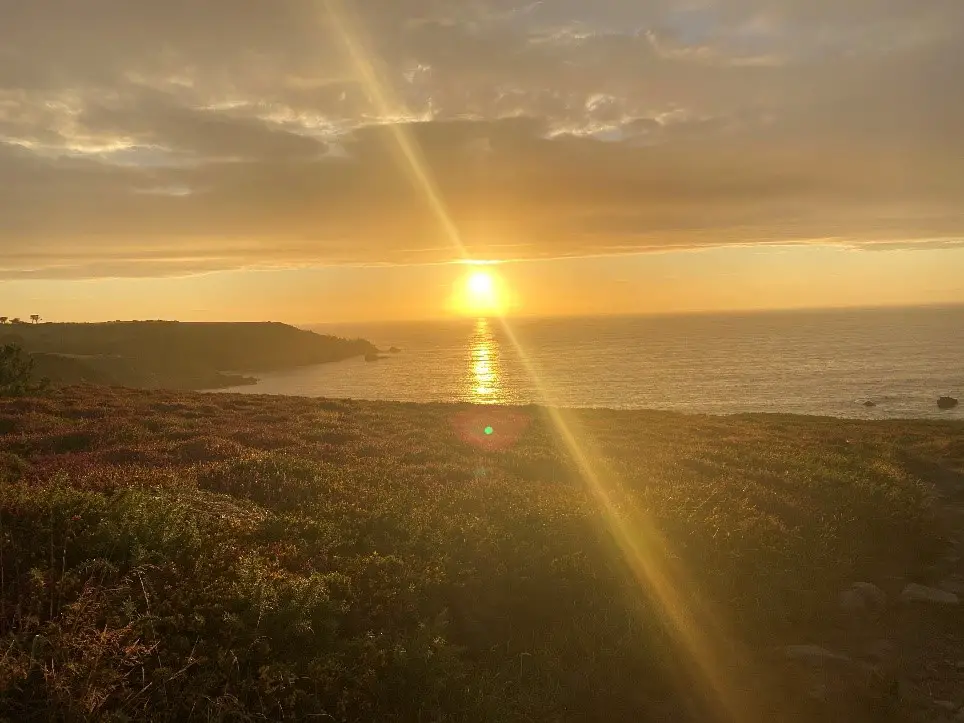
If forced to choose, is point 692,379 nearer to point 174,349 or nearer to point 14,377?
point 14,377

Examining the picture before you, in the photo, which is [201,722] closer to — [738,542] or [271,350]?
[738,542]

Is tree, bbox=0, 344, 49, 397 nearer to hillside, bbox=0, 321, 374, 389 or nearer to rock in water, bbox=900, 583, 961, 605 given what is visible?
rock in water, bbox=900, 583, 961, 605

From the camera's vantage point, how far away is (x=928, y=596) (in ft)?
39.1

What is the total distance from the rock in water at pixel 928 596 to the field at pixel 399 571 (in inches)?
35.1

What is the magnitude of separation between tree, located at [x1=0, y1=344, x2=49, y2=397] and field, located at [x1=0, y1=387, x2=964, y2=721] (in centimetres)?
644

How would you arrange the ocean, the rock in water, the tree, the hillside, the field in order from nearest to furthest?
1. the field
2. the rock in water
3. the tree
4. the ocean
5. the hillside

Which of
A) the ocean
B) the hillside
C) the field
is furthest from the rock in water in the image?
the hillside

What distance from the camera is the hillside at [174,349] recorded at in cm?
8188

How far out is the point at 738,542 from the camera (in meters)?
12.9

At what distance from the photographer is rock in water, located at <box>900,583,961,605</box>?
11.8 meters

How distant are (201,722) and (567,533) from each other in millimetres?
7438

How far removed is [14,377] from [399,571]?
2595cm

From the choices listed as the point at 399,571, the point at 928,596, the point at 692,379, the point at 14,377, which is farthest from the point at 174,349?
the point at 928,596

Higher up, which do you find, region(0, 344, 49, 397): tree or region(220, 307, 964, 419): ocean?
region(0, 344, 49, 397): tree
